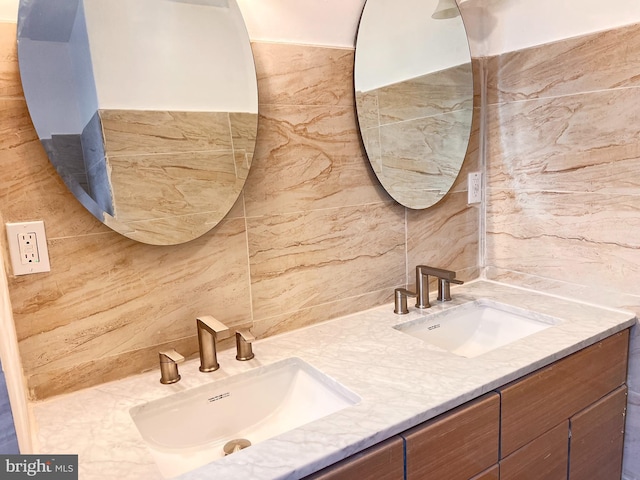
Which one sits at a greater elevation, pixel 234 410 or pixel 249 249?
pixel 249 249

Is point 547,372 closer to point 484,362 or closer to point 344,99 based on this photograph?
point 484,362

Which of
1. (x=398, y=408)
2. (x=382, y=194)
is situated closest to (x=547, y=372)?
(x=398, y=408)

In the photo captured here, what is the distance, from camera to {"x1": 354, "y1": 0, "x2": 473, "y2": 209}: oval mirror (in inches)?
59.2

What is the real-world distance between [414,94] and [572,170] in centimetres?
58

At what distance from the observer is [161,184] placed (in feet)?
3.90

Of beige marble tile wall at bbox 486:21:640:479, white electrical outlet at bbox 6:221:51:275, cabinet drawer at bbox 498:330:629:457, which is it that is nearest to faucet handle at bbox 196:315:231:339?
white electrical outlet at bbox 6:221:51:275

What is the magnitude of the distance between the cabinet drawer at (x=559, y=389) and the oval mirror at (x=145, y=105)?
901 millimetres

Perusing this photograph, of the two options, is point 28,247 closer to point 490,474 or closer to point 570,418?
point 490,474

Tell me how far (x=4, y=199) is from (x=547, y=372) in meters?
1.36

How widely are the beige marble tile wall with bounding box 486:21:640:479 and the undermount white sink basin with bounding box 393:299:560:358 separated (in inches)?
8.4

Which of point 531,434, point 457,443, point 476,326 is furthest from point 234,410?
point 476,326

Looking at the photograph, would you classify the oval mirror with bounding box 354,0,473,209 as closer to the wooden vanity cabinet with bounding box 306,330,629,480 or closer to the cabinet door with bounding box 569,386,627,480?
the wooden vanity cabinet with bounding box 306,330,629,480

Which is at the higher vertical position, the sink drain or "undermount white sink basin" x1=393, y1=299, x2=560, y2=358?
"undermount white sink basin" x1=393, y1=299, x2=560, y2=358

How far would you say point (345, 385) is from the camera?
111cm
